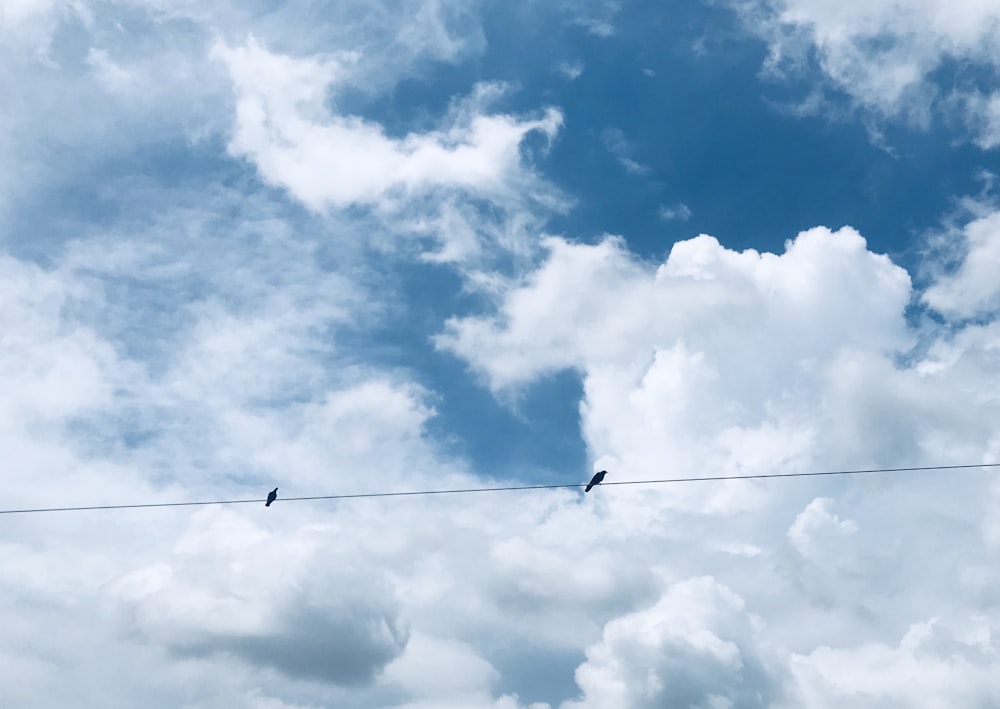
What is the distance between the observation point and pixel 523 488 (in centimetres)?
4491

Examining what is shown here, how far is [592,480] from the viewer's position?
43.4 m

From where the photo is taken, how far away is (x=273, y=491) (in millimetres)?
43281

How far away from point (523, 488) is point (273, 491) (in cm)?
1779

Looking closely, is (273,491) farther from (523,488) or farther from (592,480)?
(592,480)

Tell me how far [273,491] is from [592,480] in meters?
22.6

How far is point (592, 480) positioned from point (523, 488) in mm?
5141

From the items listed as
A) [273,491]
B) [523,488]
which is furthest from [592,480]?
[273,491]
